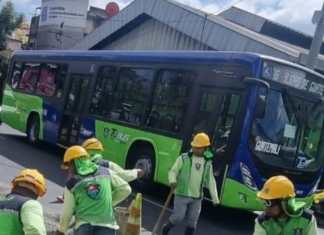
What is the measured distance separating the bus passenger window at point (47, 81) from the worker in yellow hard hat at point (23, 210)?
1222 cm

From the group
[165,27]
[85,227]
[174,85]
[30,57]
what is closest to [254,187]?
[174,85]

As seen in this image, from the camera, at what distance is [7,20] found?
47.2 m

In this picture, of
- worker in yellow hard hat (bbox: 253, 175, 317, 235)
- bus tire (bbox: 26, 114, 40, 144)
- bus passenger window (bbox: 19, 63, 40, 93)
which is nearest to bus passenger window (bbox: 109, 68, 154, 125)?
bus tire (bbox: 26, 114, 40, 144)

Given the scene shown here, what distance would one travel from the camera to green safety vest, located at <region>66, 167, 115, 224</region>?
5.72m

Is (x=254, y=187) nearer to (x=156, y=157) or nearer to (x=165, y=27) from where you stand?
(x=156, y=157)

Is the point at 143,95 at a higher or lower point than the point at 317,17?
lower

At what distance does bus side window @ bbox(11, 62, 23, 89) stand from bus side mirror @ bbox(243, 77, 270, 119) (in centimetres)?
1030

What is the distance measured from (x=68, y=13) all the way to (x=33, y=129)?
3275 cm

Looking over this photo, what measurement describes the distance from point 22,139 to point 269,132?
10535 mm

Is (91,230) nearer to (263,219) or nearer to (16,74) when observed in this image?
(263,219)

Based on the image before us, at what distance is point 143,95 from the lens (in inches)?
498

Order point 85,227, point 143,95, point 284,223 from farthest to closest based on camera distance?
1. point 143,95
2. point 85,227
3. point 284,223

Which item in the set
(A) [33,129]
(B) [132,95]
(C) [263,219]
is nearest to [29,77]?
(A) [33,129]

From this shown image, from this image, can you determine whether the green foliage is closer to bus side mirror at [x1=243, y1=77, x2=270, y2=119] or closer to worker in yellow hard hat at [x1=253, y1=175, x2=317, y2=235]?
bus side mirror at [x1=243, y1=77, x2=270, y2=119]
